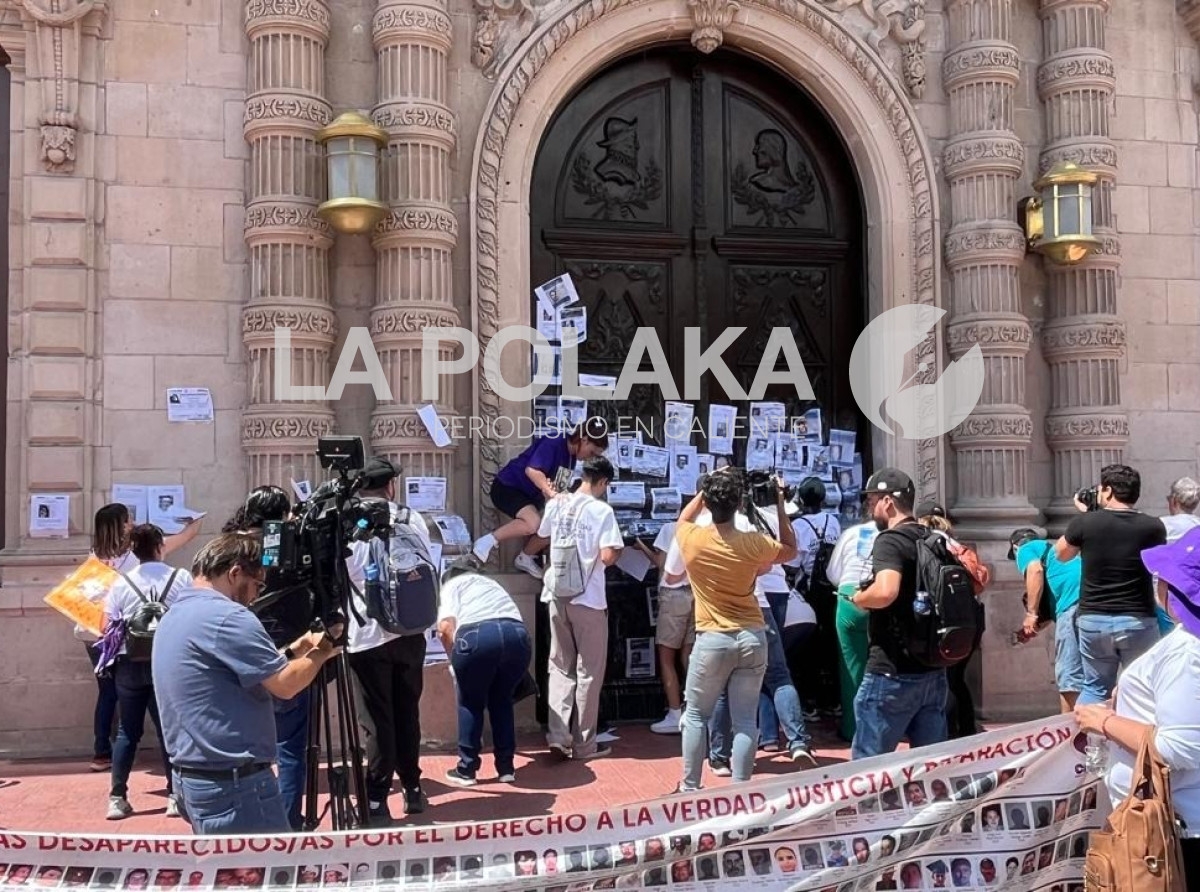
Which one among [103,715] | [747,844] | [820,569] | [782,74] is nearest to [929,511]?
[820,569]

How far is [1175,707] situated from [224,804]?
9.70 ft

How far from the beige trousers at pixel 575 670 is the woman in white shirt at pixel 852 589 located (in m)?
1.56

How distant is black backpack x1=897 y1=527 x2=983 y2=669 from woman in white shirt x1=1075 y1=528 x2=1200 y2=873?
136 cm

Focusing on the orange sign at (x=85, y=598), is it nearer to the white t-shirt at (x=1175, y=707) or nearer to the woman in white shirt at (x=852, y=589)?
the woman in white shirt at (x=852, y=589)

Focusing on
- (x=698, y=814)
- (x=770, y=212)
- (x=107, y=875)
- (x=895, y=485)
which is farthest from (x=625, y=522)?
(x=107, y=875)

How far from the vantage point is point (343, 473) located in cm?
488

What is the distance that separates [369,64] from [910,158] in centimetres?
435

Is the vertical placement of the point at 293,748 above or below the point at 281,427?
below

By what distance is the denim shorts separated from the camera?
6445 millimetres

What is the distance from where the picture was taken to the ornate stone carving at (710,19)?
8.34 metres

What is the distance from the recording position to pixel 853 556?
662 cm

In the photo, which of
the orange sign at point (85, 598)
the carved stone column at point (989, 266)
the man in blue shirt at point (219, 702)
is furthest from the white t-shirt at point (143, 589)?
the carved stone column at point (989, 266)

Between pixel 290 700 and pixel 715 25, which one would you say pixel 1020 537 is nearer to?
pixel 715 25

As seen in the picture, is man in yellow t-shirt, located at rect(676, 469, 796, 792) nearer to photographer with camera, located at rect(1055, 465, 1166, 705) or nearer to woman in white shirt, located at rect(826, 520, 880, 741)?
woman in white shirt, located at rect(826, 520, 880, 741)
